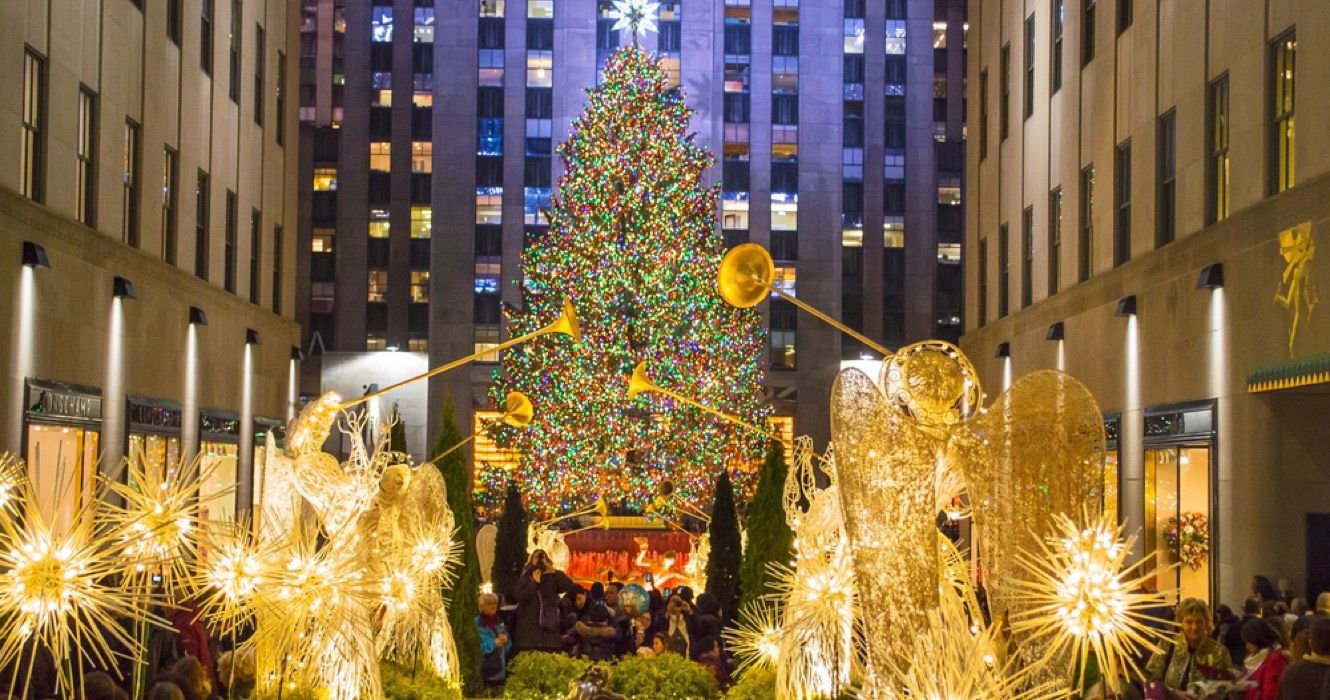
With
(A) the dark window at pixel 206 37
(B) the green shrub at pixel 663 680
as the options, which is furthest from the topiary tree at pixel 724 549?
(A) the dark window at pixel 206 37

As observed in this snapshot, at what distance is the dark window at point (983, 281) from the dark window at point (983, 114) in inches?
81.0

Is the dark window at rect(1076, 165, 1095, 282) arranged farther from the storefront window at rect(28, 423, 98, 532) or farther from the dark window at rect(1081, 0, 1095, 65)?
the storefront window at rect(28, 423, 98, 532)

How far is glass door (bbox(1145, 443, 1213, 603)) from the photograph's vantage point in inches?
847

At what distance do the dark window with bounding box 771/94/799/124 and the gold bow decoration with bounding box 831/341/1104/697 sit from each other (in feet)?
175

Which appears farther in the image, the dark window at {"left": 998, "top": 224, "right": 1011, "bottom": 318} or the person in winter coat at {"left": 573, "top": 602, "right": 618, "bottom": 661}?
the dark window at {"left": 998, "top": 224, "right": 1011, "bottom": 318}

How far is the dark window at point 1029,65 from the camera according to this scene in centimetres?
3119

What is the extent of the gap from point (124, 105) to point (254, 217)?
9541 millimetres

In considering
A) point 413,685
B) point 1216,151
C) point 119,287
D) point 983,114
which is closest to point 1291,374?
point 1216,151

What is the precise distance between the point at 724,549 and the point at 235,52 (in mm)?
16559

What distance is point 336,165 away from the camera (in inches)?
2509

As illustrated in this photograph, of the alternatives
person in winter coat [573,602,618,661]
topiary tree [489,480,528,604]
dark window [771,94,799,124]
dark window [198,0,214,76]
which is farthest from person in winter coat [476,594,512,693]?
dark window [771,94,799,124]

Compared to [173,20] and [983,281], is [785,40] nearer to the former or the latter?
[983,281]

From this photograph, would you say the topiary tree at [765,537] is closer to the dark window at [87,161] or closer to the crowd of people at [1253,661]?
the crowd of people at [1253,661]

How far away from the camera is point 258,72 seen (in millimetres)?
34312
